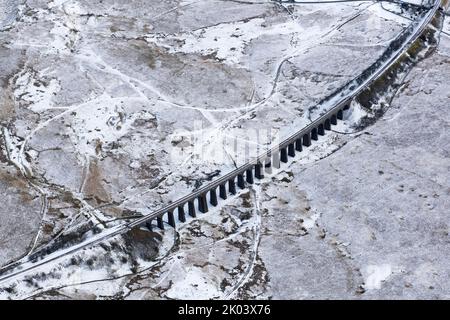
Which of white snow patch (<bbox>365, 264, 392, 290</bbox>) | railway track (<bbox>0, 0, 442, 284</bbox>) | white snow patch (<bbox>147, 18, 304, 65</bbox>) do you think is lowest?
white snow patch (<bbox>365, 264, 392, 290</bbox>)

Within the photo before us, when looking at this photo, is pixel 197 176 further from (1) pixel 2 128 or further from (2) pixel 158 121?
(1) pixel 2 128

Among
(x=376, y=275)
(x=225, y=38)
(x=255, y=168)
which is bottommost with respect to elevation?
(x=376, y=275)

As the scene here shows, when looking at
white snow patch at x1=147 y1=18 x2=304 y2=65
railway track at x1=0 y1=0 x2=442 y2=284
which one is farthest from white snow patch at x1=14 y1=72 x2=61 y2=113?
railway track at x1=0 y1=0 x2=442 y2=284

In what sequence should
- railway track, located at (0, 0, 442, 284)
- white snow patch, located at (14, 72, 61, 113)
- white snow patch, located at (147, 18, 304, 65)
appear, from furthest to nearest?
1. white snow patch, located at (147, 18, 304, 65)
2. white snow patch, located at (14, 72, 61, 113)
3. railway track, located at (0, 0, 442, 284)

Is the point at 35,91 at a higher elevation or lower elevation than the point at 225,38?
lower

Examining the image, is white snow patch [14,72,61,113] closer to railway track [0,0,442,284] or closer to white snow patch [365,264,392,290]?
railway track [0,0,442,284]

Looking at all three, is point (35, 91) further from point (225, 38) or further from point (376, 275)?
point (376, 275)

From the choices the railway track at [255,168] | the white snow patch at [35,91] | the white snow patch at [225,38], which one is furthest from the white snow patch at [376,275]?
the white snow patch at [35,91]

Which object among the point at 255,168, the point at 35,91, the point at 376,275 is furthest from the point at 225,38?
the point at 376,275

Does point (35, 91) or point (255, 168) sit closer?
point (255, 168)
